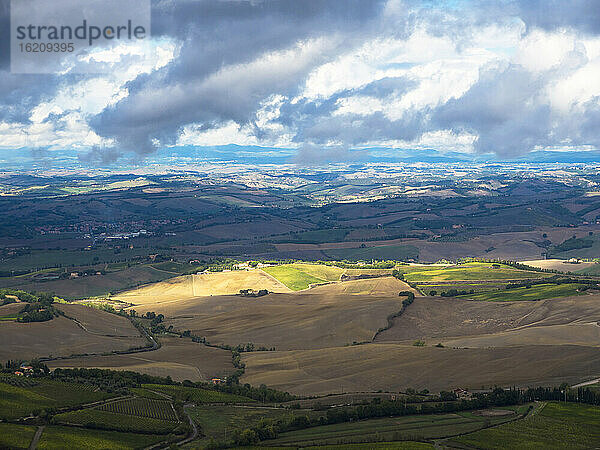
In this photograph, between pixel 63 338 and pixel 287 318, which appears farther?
pixel 287 318

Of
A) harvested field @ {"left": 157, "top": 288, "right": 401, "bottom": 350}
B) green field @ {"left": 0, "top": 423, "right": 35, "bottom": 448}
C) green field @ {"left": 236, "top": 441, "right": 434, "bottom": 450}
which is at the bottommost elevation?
harvested field @ {"left": 157, "top": 288, "right": 401, "bottom": 350}

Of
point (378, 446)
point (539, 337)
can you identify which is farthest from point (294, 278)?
point (378, 446)

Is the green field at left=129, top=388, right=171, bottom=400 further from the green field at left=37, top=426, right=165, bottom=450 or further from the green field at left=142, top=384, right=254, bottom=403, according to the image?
the green field at left=37, top=426, right=165, bottom=450

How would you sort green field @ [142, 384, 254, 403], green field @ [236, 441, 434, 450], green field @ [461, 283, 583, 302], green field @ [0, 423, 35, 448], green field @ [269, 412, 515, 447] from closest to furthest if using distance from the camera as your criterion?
green field @ [0, 423, 35, 448] < green field @ [236, 441, 434, 450] < green field @ [269, 412, 515, 447] < green field @ [142, 384, 254, 403] < green field @ [461, 283, 583, 302]

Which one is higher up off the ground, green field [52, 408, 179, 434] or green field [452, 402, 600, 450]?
green field [452, 402, 600, 450]

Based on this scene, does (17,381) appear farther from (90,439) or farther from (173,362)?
(173,362)

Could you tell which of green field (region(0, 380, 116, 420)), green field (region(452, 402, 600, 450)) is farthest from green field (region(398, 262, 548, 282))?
green field (region(0, 380, 116, 420))
